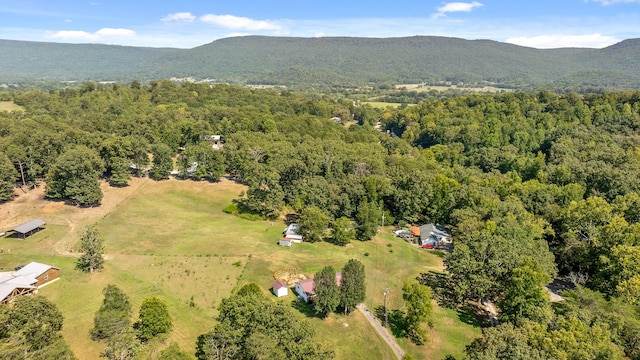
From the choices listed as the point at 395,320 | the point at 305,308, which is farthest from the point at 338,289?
the point at 395,320

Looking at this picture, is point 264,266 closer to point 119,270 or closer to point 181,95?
point 119,270

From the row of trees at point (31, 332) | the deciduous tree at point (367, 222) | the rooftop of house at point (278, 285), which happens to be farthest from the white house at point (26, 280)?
the deciduous tree at point (367, 222)

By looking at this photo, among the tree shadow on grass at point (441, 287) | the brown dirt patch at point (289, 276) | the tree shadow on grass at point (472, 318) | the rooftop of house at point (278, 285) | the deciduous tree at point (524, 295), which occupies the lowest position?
the tree shadow on grass at point (472, 318)

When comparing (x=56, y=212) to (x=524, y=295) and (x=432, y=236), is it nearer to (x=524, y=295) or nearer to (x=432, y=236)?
(x=432, y=236)

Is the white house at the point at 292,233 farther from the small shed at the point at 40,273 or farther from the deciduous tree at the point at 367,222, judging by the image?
the small shed at the point at 40,273

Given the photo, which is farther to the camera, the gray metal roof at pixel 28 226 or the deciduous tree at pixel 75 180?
the deciduous tree at pixel 75 180

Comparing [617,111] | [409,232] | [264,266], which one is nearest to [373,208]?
[409,232]

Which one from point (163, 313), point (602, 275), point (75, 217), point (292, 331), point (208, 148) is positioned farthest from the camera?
point (208, 148)
